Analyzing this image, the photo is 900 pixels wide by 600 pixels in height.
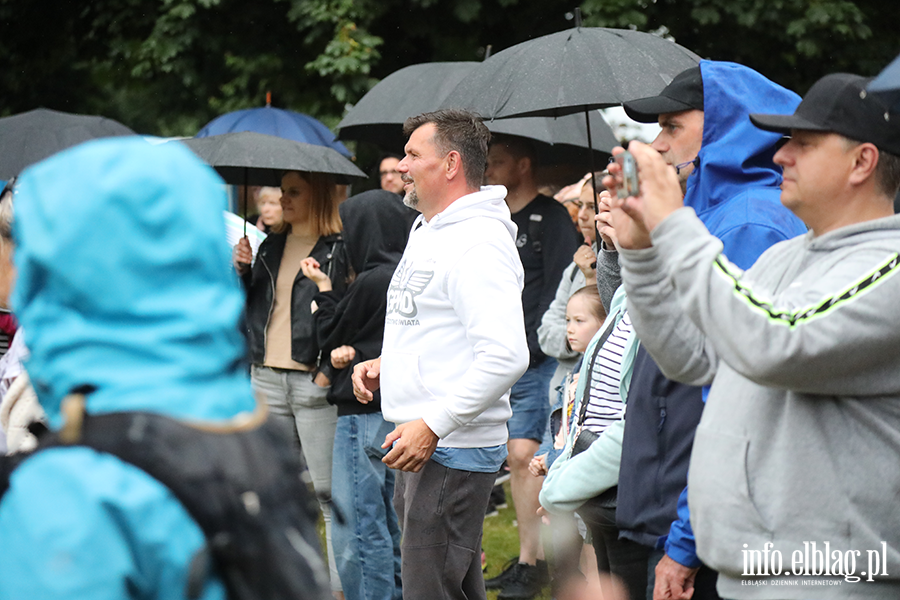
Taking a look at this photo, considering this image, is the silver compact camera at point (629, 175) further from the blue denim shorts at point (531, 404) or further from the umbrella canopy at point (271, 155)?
the blue denim shorts at point (531, 404)

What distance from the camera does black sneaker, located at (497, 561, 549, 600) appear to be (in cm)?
564

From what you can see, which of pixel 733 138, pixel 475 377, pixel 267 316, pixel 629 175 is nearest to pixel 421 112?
pixel 267 316

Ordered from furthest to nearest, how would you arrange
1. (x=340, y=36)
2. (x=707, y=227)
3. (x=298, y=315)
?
(x=340, y=36)
(x=298, y=315)
(x=707, y=227)

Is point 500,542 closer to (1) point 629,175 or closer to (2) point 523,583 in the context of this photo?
(2) point 523,583

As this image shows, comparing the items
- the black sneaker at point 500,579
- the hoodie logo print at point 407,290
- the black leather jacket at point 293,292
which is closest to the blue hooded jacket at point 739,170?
the hoodie logo print at point 407,290

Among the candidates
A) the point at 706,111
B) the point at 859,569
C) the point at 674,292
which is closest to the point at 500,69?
the point at 706,111

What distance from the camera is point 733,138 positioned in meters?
3.04

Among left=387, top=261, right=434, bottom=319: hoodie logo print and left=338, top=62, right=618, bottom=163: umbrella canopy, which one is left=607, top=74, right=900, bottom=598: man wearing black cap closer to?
left=387, top=261, right=434, bottom=319: hoodie logo print

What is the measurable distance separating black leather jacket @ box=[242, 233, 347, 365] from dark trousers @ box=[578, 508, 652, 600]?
7.53 feet

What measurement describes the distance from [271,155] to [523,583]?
2809 millimetres

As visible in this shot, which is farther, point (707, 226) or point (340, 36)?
point (340, 36)

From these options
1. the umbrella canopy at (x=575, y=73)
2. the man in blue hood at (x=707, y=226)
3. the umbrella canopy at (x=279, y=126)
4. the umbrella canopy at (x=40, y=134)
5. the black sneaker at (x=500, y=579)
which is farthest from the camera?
the umbrella canopy at (x=279, y=126)

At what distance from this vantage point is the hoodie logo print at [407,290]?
155 inches

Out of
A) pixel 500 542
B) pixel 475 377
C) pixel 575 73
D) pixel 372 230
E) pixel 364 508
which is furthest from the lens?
pixel 500 542
